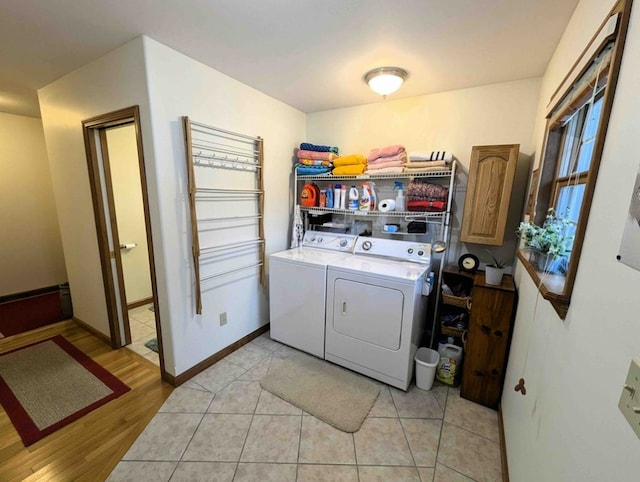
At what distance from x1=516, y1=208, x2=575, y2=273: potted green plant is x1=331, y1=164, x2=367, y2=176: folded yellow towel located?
158 cm

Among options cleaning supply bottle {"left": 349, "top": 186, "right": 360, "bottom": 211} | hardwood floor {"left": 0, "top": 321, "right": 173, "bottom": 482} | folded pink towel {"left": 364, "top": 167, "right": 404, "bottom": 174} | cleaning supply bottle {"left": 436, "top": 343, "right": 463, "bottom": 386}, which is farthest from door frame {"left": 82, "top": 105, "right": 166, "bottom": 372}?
cleaning supply bottle {"left": 436, "top": 343, "right": 463, "bottom": 386}

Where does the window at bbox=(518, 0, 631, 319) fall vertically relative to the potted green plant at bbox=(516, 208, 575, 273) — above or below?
above

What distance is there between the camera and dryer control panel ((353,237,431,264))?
239cm

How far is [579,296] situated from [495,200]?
141 centimetres

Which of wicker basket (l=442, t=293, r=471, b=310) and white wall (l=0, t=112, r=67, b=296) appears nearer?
wicker basket (l=442, t=293, r=471, b=310)

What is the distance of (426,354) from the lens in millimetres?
2273

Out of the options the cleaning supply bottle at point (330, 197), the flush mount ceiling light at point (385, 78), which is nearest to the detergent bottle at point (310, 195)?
the cleaning supply bottle at point (330, 197)

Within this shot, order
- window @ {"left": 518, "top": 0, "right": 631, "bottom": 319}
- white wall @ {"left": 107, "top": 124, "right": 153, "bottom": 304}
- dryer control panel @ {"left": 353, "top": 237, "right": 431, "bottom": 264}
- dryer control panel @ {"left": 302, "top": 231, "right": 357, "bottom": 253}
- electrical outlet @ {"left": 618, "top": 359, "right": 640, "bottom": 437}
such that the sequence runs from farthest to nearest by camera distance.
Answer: white wall @ {"left": 107, "top": 124, "right": 153, "bottom": 304} → dryer control panel @ {"left": 302, "top": 231, "right": 357, "bottom": 253} → dryer control panel @ {"left": 353, "top": 237, "right": 431, "bottom": 264} → window @ {"left": 518, "top": 0, "right": 631, "bottom": 319} → electrical outlet @ {"left": 618, "top": 359, "right": 640, "bottom": 437}

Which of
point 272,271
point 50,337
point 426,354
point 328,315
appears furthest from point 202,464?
point 50,337

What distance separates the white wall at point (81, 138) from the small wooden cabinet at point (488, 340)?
2.54 meters

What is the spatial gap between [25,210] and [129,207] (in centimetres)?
159

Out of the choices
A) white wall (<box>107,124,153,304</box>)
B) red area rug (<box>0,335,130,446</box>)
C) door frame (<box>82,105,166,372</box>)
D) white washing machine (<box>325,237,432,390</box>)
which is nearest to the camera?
red area rug (<box>0,335,130,446</box>)

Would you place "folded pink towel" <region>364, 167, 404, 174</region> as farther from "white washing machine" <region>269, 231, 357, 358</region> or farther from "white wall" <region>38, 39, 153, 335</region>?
"white wall" <region>38, 39, 153, 335</region>

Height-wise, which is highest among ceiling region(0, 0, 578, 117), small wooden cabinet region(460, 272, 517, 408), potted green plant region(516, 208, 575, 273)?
ceiling region(0, 0, 578, 117)
